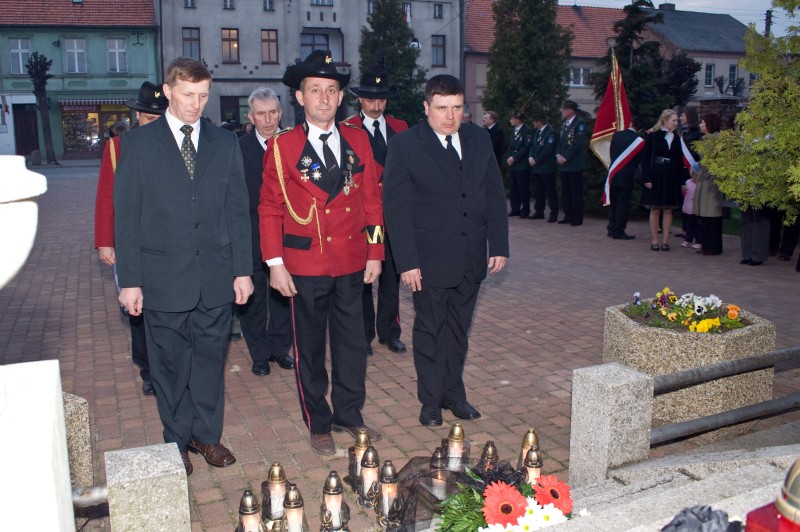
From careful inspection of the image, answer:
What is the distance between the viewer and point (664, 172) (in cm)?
1202

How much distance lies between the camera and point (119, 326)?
813 centimetres

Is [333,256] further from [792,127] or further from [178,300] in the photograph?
[792,127]

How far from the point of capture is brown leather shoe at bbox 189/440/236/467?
4.65 metres

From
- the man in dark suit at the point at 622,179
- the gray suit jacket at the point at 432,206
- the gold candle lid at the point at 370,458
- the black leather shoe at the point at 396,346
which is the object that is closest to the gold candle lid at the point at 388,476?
the gold candle lid at the point at 370,458

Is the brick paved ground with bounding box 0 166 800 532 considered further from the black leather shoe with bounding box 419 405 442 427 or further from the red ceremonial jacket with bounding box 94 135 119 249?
the red ceremonial jacket with bounding box 94 135 119 249

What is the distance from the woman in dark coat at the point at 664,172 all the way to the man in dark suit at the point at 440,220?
742cm

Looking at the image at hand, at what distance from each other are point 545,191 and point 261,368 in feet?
37.9

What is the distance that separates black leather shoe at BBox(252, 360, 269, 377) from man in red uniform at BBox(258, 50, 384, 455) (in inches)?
61.1

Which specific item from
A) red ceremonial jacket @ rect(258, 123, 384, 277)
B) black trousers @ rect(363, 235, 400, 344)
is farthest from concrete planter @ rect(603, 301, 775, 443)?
black trousers @ rect(363, 235, 400, 344)

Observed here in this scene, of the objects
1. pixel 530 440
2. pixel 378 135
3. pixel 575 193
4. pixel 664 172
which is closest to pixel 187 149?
pixel 530 440

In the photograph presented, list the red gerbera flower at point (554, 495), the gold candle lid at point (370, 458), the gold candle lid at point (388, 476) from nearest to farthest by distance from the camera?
the red gerbera flower at point (554, 495) → the gold candle lid at point (388, 476) → the gold candle lid at point (370, 458)

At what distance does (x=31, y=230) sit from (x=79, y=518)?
251cm

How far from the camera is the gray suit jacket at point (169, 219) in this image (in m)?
4.36

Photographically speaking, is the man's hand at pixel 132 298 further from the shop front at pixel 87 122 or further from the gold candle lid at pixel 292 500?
the shop front at pixel 87 122
